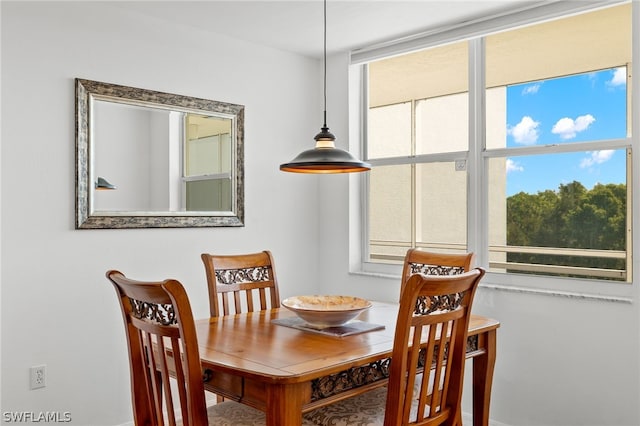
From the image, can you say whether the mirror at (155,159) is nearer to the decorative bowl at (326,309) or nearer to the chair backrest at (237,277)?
the chair backrest at (237,277)

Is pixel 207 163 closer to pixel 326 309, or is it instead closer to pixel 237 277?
pixel 237 277

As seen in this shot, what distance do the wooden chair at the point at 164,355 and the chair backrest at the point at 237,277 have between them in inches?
27.4

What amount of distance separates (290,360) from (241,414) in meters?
0.45

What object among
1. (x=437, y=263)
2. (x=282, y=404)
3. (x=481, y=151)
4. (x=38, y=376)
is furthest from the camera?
(x=481, y=151)

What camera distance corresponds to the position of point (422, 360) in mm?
2156

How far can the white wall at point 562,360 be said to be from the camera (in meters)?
2.76

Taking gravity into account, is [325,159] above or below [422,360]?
above

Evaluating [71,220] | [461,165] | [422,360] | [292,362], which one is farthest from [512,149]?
[71,220]

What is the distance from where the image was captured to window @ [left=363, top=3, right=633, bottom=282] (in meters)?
2.92

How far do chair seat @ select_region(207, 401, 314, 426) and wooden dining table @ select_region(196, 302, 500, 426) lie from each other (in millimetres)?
198

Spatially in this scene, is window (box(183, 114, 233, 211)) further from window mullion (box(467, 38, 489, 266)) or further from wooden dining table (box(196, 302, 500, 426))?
window mullion (box(467, 38, 489, 266))

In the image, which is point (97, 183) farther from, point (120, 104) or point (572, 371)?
point (572, 371)

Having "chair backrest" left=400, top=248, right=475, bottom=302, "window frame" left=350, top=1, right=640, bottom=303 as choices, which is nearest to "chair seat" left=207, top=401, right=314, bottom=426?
"chair backrest" left=400, top=248, right=475, bottom=302

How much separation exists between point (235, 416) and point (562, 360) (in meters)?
1.86
